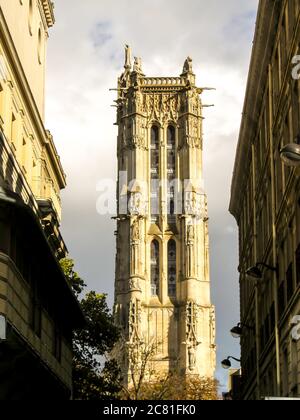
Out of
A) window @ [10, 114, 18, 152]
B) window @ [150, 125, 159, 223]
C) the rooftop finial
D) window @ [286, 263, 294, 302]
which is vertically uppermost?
the rooftop finial

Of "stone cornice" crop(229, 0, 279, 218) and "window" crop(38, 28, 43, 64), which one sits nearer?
"stone cornice" crop(229, 0, 279, 218)

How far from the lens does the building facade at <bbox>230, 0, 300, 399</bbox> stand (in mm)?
31578

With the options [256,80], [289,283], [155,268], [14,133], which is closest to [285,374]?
[289,283]

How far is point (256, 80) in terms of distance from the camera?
137ft

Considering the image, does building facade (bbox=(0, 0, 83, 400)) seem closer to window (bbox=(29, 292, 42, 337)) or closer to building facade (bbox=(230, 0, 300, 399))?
window (bbox=(29, 292, 42, 337))

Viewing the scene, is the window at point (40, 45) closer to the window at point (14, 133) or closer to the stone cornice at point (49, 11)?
the stone cornice at point (49, 11)

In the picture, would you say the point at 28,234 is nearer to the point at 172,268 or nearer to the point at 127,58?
the point at 172,268

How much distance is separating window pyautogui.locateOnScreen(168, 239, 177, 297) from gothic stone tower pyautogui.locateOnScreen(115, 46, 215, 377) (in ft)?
0.41

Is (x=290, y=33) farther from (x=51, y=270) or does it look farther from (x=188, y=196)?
(x=188, y=196)

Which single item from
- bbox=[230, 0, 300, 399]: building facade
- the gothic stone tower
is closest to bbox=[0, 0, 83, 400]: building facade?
bbox=[230, 0, 300, 399]: building facade

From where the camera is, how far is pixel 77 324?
37188 mm

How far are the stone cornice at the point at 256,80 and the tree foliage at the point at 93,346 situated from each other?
9.41m

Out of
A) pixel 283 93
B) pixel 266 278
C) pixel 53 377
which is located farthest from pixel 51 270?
pixel 266 278

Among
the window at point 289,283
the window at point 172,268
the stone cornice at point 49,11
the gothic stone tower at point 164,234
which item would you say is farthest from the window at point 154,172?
the window at point 289,283
